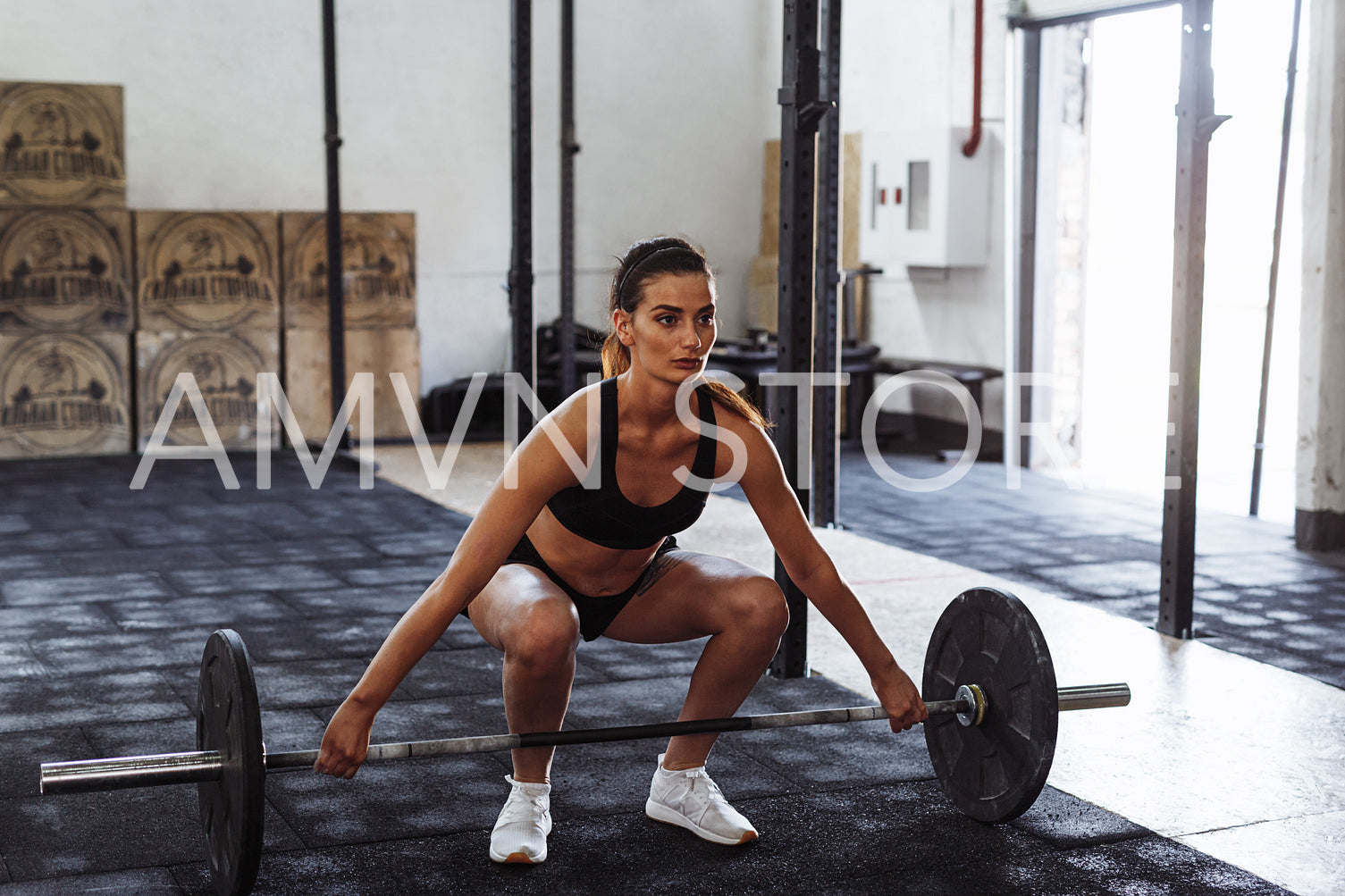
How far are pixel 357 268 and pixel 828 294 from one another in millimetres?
3201

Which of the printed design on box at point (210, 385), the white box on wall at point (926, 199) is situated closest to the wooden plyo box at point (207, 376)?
the printed design on box at point (210, 385)

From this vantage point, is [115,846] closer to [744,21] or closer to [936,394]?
[936,394]

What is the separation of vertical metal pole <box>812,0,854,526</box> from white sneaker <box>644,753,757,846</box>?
9.18 feet

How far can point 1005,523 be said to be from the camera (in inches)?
215

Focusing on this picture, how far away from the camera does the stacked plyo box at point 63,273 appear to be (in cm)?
684

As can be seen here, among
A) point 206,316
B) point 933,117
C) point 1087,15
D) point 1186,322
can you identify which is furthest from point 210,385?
point 1186,322

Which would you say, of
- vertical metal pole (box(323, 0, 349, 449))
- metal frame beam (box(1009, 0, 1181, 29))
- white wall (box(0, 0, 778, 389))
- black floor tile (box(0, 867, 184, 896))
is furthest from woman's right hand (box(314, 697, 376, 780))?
white wall (box(0, 0, 778, 389))

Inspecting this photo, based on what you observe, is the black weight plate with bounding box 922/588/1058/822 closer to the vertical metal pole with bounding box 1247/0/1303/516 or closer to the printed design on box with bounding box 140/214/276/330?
the vertical metal pole with bounding box 1247/0/1303/516

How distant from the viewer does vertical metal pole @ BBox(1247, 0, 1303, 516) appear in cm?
536

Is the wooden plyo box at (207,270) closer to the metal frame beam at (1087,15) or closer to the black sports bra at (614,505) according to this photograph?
the metal frame beam at (1087,15)

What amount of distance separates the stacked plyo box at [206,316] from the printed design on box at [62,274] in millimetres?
130

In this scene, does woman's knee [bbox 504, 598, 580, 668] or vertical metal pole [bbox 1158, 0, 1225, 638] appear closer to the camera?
woman's knee [bbox 504, 598, 580, 668]

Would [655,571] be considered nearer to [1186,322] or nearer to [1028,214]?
[1186,322]

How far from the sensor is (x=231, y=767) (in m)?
1.97
